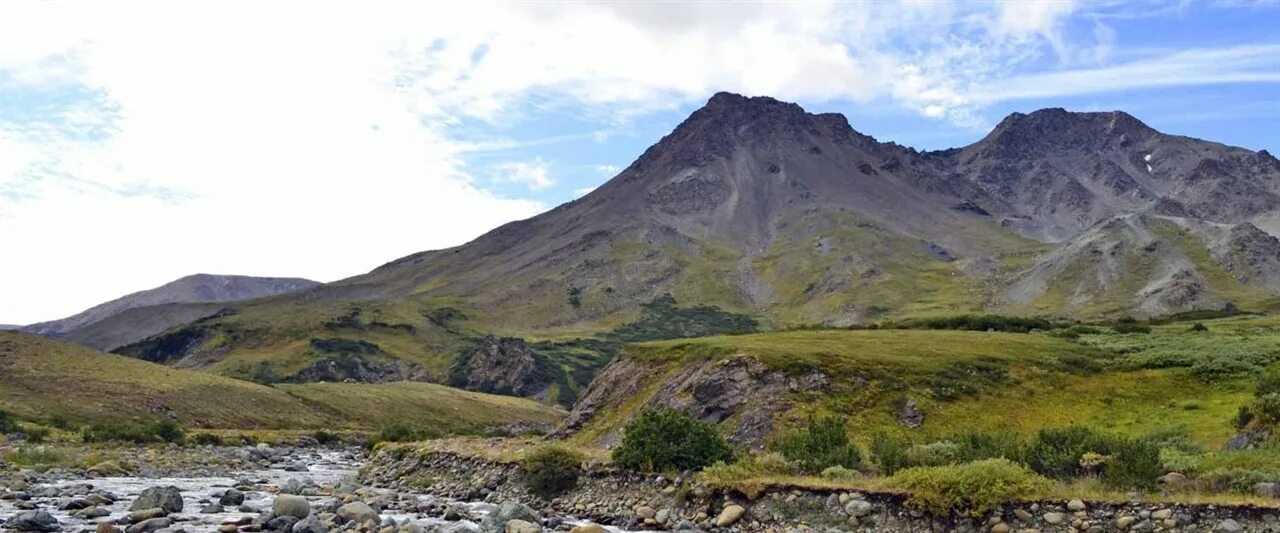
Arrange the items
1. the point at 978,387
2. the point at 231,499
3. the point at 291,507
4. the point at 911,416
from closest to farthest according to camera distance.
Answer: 1. the point at 291,507
2. the point at 231,499
3. the point at 911,416
4. the point at 978,387

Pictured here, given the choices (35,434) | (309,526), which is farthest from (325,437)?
(309,526)

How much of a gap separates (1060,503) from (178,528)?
28916 mm

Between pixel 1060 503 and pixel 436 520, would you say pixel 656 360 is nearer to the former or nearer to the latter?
pixel 436 520

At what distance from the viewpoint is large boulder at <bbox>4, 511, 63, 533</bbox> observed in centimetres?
3062

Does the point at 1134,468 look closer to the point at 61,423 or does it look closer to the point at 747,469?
the point at 747,469

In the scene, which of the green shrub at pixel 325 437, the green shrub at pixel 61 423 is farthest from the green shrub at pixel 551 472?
the green shrub at pixel 325 437

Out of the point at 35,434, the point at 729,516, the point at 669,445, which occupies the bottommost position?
the point at 729,516

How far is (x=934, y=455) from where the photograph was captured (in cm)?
3281

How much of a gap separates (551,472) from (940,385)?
2610 cm

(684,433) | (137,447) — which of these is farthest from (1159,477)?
(137,447)

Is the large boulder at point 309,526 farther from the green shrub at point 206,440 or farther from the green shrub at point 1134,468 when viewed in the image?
the green shrub at point 206,440

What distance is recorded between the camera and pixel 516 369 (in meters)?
183

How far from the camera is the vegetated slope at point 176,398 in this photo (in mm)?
83188

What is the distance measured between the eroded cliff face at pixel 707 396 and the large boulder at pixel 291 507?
22.3 m
